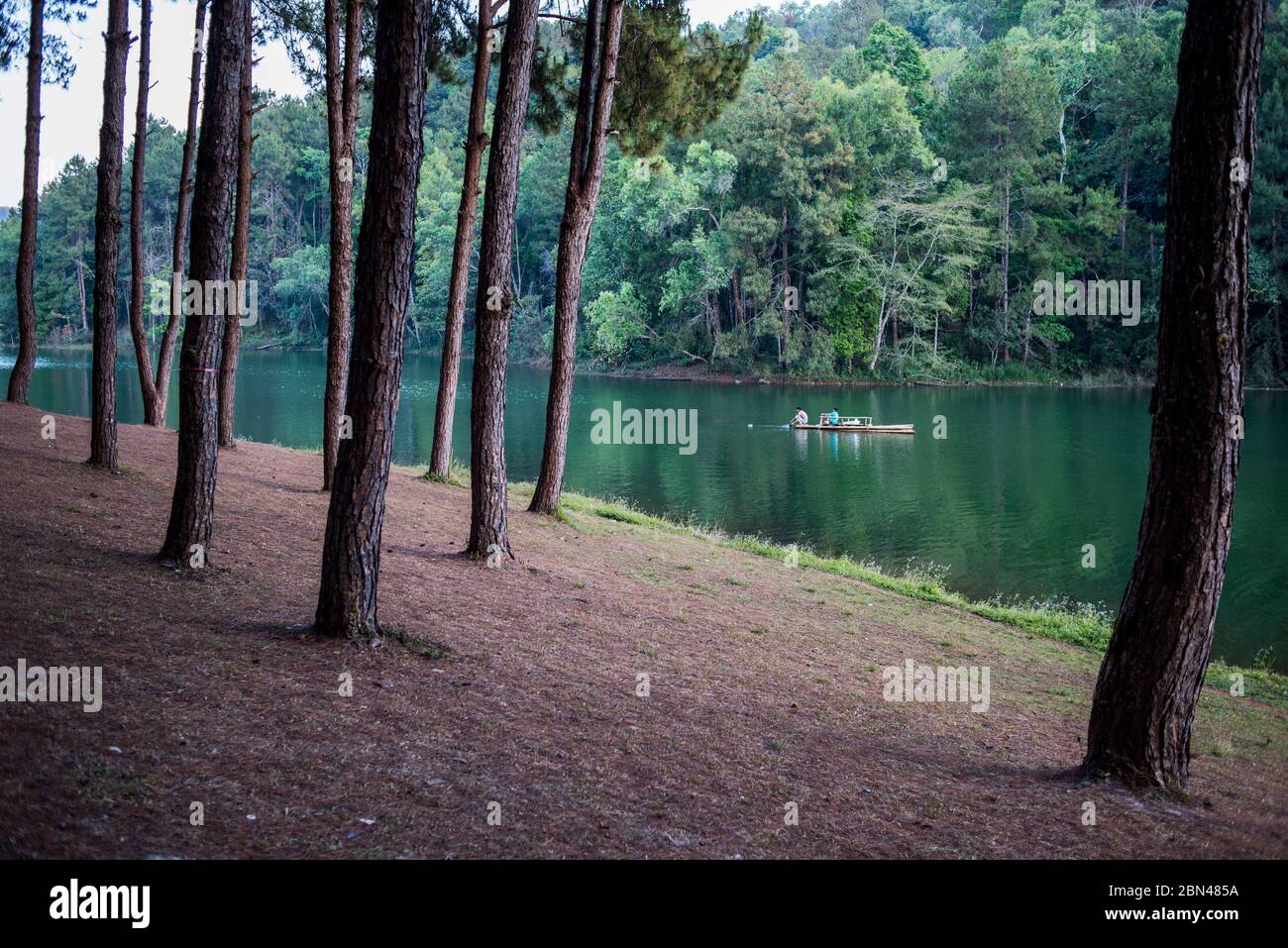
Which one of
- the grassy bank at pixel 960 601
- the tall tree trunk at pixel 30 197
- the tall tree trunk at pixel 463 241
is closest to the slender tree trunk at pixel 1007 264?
the grassy bank at pixel 960 601

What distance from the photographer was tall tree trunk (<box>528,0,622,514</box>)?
1382cm

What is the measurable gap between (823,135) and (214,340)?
4887 cm

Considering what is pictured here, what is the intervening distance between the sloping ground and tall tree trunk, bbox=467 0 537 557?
612mm

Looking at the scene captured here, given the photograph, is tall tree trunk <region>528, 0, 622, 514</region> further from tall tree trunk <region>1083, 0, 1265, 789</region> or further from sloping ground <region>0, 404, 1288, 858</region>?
tall tree trunk <region>1083, 0, 1265, 789</region>

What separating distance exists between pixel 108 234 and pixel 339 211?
282cm

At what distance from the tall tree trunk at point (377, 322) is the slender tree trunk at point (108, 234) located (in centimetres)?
626

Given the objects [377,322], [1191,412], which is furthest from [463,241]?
[1191,412]

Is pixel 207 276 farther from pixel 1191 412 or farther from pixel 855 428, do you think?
pixel 855 428

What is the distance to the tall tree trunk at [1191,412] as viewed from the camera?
554 cm

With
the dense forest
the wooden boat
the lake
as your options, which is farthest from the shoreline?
the wooden boat

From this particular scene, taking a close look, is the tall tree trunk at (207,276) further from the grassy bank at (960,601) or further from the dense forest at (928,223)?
the dense forest at (928,223)
